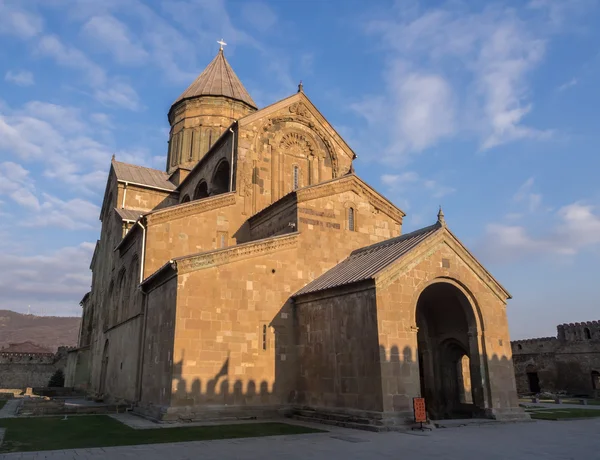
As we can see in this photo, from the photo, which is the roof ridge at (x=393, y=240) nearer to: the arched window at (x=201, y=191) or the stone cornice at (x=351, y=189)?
the stone cornice at (x=351, y=189)

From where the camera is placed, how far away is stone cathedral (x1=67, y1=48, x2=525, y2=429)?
13086mm

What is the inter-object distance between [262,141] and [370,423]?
1325 cm

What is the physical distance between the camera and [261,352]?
49.1 ft

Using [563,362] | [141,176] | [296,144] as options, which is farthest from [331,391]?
[563,362]

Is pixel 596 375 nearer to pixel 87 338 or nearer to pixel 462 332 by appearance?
pixel 462 332

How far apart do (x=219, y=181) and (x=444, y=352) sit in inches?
514

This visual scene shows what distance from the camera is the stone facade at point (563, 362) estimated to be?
29.8 meters

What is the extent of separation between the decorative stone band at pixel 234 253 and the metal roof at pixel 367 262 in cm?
171

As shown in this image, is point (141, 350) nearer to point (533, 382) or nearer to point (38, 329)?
point (533, 382)

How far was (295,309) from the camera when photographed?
16.0m

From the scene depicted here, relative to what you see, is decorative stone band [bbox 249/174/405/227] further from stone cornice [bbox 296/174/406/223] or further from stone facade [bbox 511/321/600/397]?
stone facade [bbox 511/321/600/397]

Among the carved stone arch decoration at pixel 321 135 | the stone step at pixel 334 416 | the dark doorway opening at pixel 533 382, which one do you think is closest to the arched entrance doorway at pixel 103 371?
the stone step at pixel 334 416

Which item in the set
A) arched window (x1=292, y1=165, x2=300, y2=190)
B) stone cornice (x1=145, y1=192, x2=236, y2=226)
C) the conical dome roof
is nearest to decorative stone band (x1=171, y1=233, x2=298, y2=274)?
stone cornice (x1=145, y1=192, x2=236, y2=226)

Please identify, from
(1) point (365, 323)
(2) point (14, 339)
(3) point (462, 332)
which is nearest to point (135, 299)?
(1) point (365, 323)
